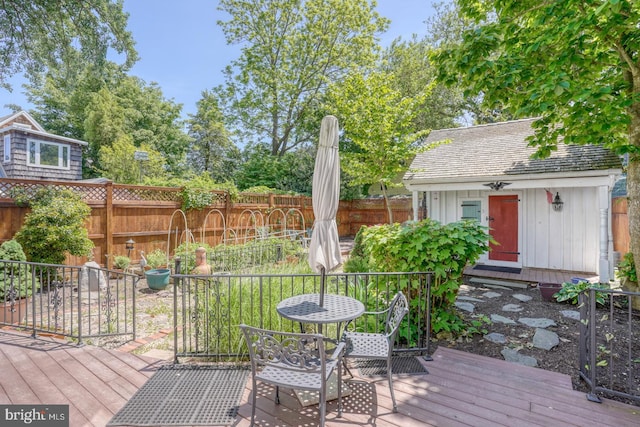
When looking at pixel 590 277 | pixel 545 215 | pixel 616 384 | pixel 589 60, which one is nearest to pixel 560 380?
pixel 616 384

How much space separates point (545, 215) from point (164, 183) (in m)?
10.9

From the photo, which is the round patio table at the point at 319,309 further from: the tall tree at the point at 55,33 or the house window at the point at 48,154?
the house window at the point at 48,154

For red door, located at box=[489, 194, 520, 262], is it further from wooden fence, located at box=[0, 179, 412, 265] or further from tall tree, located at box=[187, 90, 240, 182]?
tall tree, located at box=[187, 90, 240, 182]

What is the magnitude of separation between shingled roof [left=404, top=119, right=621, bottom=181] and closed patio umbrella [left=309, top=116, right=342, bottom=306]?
6221 mm

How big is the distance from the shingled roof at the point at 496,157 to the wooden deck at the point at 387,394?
5.80 meters

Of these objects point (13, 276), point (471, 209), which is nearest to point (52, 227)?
point (13, 276)

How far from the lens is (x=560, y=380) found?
10.0ft

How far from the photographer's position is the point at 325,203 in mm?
3014

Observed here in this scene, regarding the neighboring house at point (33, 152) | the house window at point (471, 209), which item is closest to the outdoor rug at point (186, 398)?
the house window at point (471, 209)

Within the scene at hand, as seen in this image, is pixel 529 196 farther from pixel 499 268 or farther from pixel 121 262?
pixel 121 262

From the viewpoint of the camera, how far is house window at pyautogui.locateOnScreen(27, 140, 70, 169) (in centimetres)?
1390

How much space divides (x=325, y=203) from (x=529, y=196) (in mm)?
7326

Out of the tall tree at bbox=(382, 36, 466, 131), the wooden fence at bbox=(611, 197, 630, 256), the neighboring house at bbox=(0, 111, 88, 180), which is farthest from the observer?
the tall tree at bbox=(382, 36, 466, 131)

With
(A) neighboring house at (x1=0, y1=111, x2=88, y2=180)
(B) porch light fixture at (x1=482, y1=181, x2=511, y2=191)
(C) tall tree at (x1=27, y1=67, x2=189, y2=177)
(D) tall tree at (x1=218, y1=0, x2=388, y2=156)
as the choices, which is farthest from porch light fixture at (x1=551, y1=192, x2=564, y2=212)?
(C) tall tree at (x1=27, y1=67, x2=189, y2=177)
